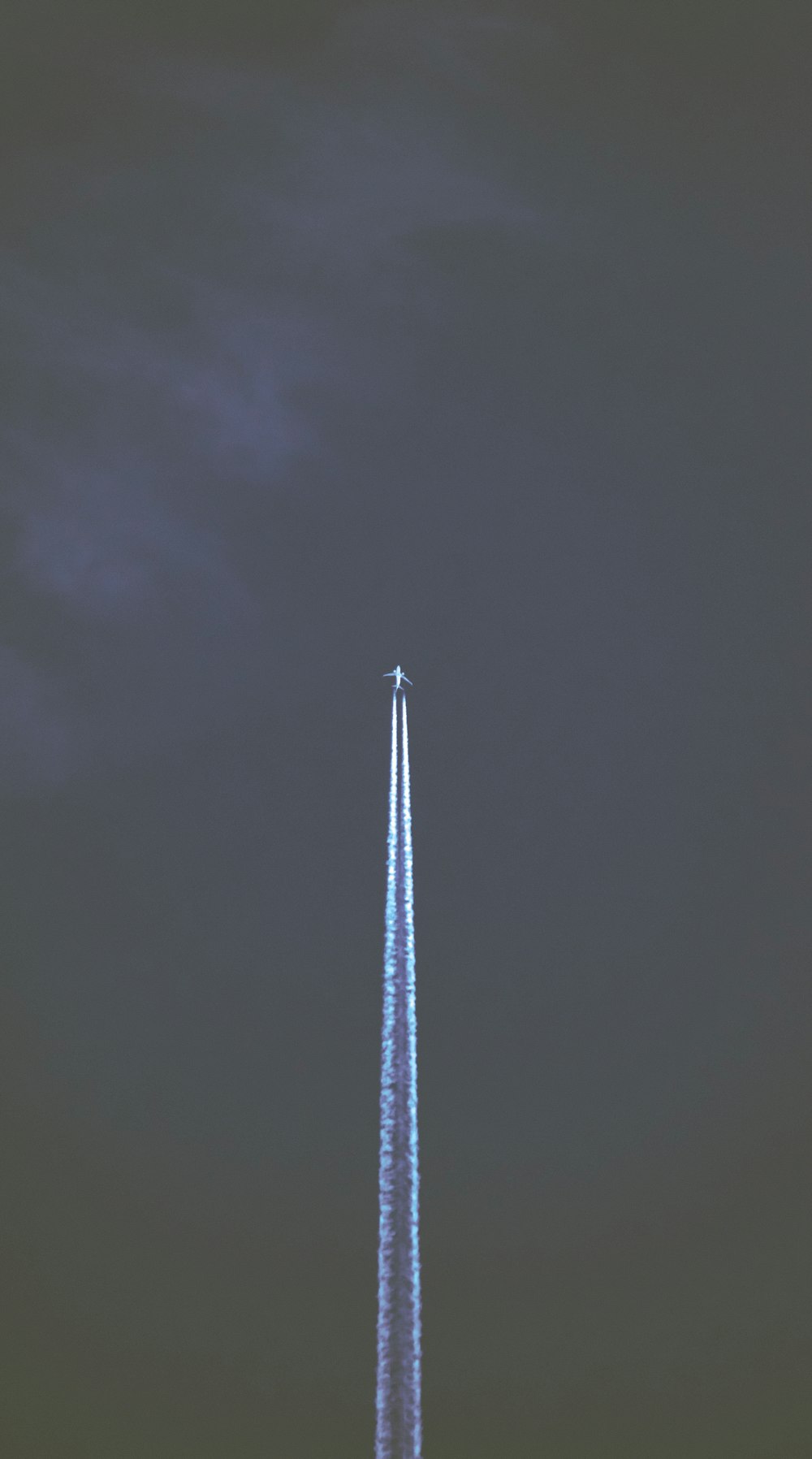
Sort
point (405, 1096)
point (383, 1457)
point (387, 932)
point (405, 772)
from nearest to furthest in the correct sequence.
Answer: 1. point (383, 1457)
2. point (405, 1096)
3. point (387, 932)
4. point (405, 772)

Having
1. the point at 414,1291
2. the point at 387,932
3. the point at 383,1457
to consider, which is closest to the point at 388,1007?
the point at 387,932

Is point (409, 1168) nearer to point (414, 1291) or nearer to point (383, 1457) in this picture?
point (414, 1291)

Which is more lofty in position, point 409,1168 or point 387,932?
point 387,932

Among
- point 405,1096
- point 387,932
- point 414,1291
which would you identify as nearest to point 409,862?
point 387,932

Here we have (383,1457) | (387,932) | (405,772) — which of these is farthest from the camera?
(405,772)

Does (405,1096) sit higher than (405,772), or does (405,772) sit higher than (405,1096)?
(405,772)

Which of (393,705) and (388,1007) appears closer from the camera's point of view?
(388,1007)

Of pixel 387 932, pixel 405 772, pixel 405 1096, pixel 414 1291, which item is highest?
pixel 405 772

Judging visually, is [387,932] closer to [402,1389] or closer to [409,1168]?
[409,1168]

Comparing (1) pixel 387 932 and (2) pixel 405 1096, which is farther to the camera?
(1) pixel 387 932
